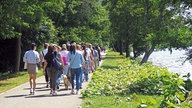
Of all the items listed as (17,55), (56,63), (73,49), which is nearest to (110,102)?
(56,63)

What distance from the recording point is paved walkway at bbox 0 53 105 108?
12.1 m

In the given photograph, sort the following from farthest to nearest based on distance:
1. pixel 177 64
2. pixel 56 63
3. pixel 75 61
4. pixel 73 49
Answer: pixel 177 64 < pixel 73 49 < pixel 75 61 < pixel 56 63

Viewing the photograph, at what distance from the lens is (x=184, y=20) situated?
18.4 m

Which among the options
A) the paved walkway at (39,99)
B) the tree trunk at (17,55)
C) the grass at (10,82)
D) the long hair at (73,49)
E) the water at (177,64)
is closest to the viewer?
the paved walkway at (39,99)

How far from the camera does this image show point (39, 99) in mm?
13391

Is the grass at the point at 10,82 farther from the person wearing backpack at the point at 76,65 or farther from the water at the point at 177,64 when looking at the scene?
the water at the point at 177,64

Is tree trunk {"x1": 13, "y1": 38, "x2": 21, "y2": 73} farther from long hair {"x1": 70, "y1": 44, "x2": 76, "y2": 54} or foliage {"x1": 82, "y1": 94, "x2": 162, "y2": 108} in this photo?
foliage {"x1": 82, "y1": 94, "x2": 162, "y2": 108}

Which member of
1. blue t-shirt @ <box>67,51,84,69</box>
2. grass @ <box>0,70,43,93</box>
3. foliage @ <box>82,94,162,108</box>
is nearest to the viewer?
foliage @ <box>82,94,162,108</box>

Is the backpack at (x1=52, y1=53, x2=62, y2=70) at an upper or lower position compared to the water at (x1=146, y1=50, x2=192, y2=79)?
upper

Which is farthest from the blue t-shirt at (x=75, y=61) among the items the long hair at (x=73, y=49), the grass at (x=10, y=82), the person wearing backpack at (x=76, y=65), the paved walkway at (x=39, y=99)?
the grass at (x=10, y=82)

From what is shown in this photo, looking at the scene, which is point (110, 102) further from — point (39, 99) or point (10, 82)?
point (10, 82)

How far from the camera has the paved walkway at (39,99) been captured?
12.1 metres

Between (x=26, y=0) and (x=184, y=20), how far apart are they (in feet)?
26.7

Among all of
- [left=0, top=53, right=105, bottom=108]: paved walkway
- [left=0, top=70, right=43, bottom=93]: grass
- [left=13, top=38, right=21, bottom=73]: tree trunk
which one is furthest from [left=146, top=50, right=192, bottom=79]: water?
[left=13, top=38, right=21, bottom=73]: tree trunk
